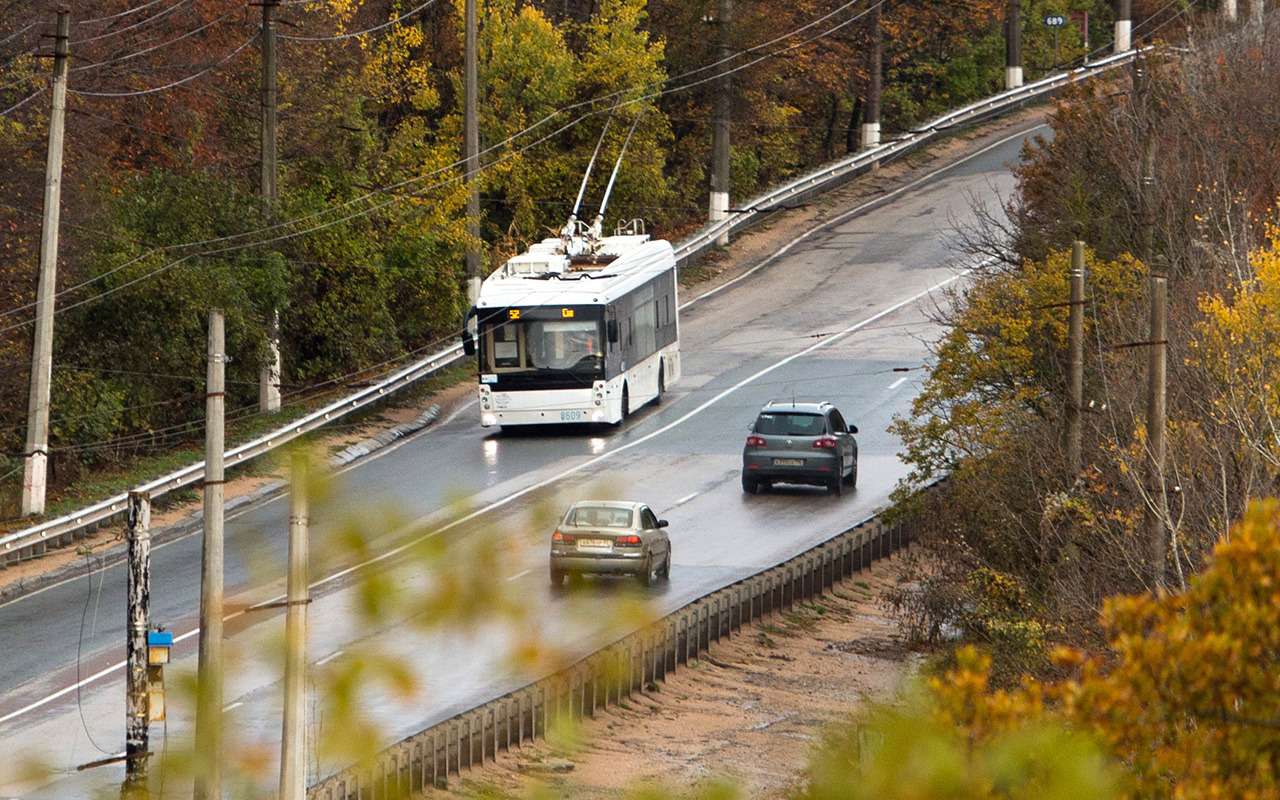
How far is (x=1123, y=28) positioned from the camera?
74.9 meters

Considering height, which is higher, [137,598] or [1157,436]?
[1157,436]

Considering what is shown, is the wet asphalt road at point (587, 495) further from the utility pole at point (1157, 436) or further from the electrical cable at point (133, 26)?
the electrical cable at point (133, 26)

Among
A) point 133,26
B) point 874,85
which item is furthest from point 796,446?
point 874,85

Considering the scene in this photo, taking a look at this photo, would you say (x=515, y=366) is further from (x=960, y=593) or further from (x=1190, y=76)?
(x=1190, y=76)

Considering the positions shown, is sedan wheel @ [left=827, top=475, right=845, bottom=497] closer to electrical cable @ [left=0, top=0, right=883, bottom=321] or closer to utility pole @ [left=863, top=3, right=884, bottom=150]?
electrical cable @ [left=0, top=0, right=883, bottom=321]

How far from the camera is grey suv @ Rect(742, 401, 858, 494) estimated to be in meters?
33.1

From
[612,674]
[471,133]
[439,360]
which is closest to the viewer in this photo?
[612,674]

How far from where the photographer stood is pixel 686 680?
2523 cm

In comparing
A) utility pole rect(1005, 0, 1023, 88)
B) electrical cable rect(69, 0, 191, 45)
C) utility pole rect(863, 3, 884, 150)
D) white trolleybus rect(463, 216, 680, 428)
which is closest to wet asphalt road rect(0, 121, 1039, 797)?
white trolleybus rect(463, 216, 680, 428)

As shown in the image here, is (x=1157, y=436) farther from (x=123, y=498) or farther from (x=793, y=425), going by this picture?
(x=123, y=498)

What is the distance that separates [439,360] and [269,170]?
20.4ft

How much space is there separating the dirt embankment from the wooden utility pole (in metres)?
11.5

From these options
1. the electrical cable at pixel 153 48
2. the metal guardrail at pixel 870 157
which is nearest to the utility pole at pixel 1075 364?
the electrical cable at pixel 153 48

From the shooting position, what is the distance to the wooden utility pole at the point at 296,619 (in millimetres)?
3893
